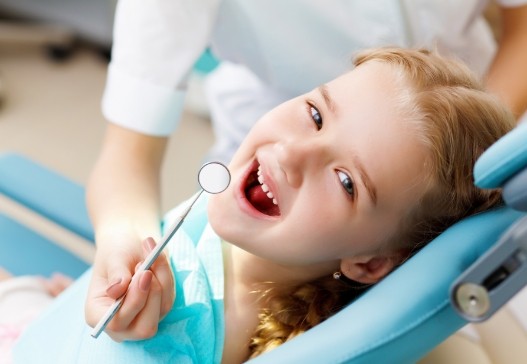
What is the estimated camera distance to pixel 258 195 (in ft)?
2.88

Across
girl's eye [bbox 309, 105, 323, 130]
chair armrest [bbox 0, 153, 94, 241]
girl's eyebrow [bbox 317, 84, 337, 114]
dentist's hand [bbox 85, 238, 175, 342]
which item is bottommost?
chair armrest [bbox 0, 153, 94, 241]

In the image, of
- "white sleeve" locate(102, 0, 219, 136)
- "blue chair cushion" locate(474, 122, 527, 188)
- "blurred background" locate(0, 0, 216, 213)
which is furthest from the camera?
"blurred background" locate(0, 0, 216, 213)

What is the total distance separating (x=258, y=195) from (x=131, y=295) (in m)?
Result: 0.22

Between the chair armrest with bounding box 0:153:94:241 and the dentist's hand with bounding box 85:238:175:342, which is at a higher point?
the dentist's hand with bounding box 85:238:175:342

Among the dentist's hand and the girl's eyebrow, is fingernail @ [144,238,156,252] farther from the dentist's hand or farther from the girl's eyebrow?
the girl's eyebrow

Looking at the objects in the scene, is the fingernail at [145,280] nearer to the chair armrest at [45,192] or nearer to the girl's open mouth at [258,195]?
the girl's open mouth at [258,195]

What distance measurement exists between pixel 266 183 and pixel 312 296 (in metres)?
0.19

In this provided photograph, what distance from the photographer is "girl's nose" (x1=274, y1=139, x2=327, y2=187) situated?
2.63 ft

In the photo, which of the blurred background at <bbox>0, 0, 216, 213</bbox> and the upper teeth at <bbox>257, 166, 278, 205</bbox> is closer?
the upper teeth at <bbox>257, 166, 278, 205</bbox>

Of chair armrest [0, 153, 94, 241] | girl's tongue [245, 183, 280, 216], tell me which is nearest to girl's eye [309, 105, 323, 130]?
girl's tongue [245, 183, 280, 216]

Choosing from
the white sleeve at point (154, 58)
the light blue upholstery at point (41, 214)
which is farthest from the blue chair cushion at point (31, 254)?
the white sleeve at point (154, 58)

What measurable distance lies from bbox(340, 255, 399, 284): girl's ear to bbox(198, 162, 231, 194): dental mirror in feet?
0.74

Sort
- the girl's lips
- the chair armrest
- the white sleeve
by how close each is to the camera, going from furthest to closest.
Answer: the chair armrest < the white sleeve < the girl's lips

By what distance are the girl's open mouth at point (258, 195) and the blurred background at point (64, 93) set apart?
1.23 m
